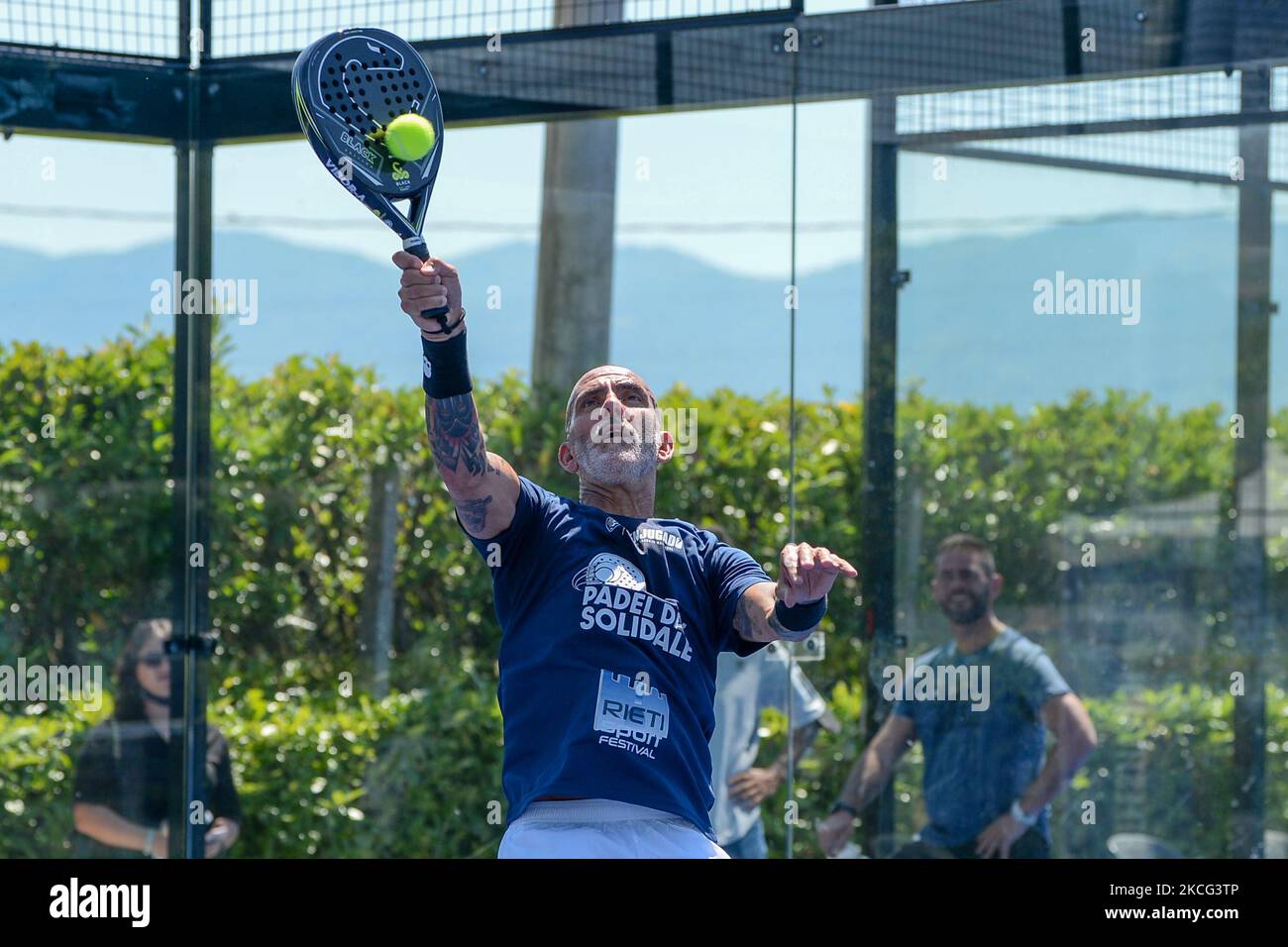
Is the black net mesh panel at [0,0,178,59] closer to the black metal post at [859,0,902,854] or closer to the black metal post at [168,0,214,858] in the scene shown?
the black metal post at [168,0,214,858]

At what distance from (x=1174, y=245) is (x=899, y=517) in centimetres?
123

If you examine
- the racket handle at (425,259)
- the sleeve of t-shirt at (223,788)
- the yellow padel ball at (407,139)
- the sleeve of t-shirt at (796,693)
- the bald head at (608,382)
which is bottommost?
the sleeve of t-shirt at (223,788)

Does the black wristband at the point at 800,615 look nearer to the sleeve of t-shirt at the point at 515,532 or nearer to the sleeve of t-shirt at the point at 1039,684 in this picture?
the sleeve of t-shirt at the point at 515,532

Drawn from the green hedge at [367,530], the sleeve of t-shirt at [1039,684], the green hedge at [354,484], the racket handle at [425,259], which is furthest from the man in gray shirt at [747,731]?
the racket handle at [425,259]

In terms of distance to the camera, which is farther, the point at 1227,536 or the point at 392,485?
the point at 392,485

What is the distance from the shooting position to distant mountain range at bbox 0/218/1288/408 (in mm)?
4879

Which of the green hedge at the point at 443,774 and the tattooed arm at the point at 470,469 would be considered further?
the green hedge at the point at 443,774

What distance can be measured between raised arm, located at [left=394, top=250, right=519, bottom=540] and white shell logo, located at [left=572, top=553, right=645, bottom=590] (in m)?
0.20

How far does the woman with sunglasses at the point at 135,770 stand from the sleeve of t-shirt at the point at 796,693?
1.75 metres

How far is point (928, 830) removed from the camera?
482cm

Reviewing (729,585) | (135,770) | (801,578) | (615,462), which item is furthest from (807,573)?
(135,770)

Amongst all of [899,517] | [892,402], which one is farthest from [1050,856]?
[892,402]

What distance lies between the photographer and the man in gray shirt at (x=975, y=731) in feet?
15.7
